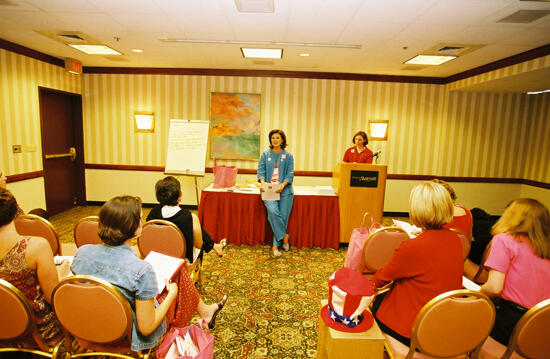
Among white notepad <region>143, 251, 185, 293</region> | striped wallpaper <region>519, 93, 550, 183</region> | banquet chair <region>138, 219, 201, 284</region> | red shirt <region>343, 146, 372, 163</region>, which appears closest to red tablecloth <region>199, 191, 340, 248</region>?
red shirt <region>343, 146, 372, 163</region>

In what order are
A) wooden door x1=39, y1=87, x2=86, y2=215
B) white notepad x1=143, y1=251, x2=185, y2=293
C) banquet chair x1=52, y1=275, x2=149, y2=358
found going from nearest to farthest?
banquet chair x1=52, y1=275, x2=149, y2=358, white notepad x1=143, y1=251, x2=185, y2=293, wooden door x1=39, y1=87, x2=86, y2=215

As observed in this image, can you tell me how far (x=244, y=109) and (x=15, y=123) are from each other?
3.76 m

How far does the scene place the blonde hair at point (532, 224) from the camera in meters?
1.55

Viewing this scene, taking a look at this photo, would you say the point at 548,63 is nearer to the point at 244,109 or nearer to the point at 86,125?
the point at 244,109

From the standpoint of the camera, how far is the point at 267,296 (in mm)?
3070

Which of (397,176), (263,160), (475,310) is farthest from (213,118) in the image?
(475,310)

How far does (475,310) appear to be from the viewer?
1.38 m

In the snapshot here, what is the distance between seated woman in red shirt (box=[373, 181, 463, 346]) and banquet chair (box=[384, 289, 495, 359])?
0.12 m

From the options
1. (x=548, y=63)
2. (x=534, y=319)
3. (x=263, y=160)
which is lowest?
(x=534, y=319)

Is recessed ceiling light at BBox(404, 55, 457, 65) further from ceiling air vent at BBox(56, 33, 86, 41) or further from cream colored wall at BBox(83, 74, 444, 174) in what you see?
ceiling air vent at BBox(56, 33, 86, 41)

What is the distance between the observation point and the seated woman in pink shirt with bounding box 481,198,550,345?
61.2 inches

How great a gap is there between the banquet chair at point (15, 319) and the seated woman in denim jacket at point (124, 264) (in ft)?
0.83

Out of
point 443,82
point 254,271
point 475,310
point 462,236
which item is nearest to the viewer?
point 475,310

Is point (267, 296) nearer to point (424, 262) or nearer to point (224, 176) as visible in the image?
point (424, 262)
